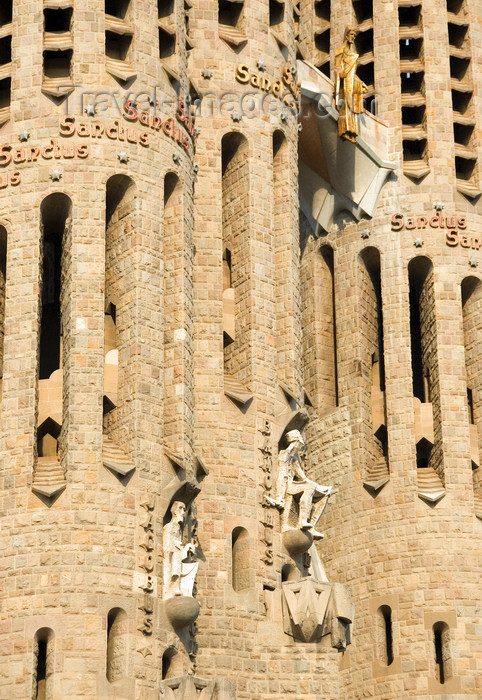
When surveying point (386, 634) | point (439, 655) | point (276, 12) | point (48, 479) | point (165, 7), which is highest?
point (276, 12)

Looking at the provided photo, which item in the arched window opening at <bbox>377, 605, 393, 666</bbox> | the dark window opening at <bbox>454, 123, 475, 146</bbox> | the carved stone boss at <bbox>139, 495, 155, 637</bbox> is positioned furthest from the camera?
the dark window opening at <bbox>454, 123, 475, 146</bbox>

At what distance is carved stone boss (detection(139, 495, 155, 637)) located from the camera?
5525cm

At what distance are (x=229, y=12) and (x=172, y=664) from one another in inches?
716

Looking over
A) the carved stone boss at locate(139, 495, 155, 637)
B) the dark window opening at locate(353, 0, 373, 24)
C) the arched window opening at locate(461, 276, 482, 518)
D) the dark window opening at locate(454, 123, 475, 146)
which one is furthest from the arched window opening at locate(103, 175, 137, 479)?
the dark window opening at locate(353, 0, 373, 24)

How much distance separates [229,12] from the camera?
67125mm

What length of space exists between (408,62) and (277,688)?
20.0 m

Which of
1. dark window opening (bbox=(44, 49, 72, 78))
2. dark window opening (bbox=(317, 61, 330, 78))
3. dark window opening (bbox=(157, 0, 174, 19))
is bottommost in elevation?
dark window opening (bbox=(44, 49, 72, 78))

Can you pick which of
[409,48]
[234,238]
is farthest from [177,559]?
[409,48]

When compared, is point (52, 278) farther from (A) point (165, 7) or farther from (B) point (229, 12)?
(B) point (229, 12)

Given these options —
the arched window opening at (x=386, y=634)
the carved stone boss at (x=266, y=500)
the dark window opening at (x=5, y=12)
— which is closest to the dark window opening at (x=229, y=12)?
the dark window opening at (x=5, y=12)

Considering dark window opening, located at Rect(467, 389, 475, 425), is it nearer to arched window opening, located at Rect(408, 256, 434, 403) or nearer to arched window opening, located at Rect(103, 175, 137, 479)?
arched window opening, located at Rect(408, 256, 434, 403)

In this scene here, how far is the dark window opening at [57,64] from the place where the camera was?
199ft

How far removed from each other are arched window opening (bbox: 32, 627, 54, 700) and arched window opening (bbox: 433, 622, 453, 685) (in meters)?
15.0

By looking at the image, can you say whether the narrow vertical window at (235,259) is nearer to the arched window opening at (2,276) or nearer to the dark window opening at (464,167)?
the arched window opening at (2,276)
